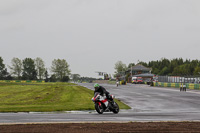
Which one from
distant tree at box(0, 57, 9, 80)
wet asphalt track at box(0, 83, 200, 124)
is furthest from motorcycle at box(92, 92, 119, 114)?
distant tree at box(0, 57, 9, 80)

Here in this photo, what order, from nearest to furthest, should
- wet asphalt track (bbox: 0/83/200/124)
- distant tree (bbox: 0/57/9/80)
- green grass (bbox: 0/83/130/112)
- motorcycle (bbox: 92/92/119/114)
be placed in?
wet asphalt track (bbox: 0/83/200/124) → motorcycle (bbox: 92/92/119/114) → green grass (bbox: 0/83/130/112) → distant tree (bbox: 0/57/9/80)

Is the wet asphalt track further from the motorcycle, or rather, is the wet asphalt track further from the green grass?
the green grass

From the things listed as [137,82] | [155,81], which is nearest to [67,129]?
[155,81]

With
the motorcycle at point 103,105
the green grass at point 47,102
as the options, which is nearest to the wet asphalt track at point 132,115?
the motorcycle at point 103,105

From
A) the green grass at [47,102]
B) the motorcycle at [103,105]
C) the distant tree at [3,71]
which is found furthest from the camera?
the distant tree at [3,71]

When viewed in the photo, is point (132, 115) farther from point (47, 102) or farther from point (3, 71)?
point (3, 71)

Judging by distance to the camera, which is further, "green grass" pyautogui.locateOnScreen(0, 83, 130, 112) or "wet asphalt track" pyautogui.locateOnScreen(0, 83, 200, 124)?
"green grass" pyautogui.locateOnScreen(0, 83, 130, 112)

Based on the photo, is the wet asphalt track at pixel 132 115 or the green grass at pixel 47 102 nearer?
the wet asphalt track at pixel 132 115

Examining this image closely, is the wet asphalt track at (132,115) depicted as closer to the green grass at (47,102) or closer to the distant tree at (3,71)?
the green grass at (47,102)

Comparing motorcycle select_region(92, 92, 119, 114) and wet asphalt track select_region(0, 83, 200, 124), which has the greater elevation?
motorcycle select_region(92, 92, 119, 114)

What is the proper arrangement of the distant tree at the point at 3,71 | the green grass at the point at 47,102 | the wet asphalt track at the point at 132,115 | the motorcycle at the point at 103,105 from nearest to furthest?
the wet asphalt track at the point at 132,115 → the motorcycle at the point at 103,105 → the green grass at the point at 47,102 → the distant tree at the point at 3,71

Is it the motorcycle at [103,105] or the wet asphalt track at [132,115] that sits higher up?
the motorcycle at [103,105]

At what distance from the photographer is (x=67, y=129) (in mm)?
10617

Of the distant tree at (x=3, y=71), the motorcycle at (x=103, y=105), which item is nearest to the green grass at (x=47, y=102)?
the motorcycle at (x=103, y=105)
